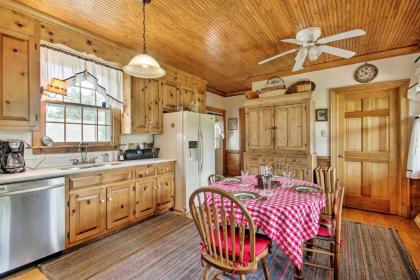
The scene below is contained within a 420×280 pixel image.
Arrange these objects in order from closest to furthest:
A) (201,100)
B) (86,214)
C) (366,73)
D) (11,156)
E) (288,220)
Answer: (288,220), (11,156), (86,214), (366,73), (201,100)

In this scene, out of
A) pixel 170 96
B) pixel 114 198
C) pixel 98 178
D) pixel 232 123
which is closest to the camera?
pixel 98 178

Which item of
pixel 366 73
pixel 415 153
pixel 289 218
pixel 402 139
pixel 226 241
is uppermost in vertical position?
pixel 366 73

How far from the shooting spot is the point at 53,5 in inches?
88.4

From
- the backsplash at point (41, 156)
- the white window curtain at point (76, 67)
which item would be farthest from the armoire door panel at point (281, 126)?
the backsplash at point (41, 156)

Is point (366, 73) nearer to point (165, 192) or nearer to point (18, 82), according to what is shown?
point (165, 192)

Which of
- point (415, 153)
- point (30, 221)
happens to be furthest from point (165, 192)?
point (415, 153)

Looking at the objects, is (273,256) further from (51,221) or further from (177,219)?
(51,221)

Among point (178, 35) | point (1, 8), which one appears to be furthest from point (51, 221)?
point (178, 35)

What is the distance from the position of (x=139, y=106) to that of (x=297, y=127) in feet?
9.04

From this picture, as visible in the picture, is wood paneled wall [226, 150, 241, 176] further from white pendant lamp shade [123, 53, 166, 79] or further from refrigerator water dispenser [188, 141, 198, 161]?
white pendant lamp shade [123, 53, 166, 79]

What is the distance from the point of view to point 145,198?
3.17 meters

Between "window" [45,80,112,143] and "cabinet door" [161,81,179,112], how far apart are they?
1.02 m

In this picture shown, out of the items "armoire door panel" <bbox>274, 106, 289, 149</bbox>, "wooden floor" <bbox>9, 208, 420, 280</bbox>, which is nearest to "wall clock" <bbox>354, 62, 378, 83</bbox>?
"armoire door panel" <bbox>274, 106, 289, 149</bbox>

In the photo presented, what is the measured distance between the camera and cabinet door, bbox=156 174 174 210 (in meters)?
3.40
